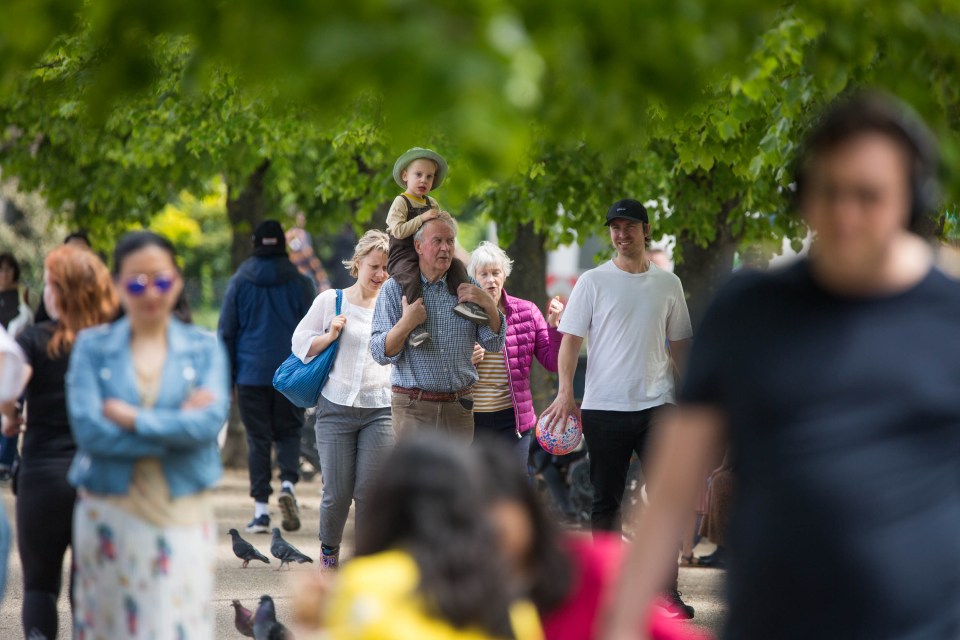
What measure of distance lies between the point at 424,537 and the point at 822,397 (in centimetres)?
82

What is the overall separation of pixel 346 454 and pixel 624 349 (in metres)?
1.61

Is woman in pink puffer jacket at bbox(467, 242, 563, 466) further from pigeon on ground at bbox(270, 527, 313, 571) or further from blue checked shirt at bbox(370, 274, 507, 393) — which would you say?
pigeon on ground at bbox(270, 527, 313, 571)

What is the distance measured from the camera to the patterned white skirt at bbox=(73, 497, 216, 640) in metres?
4.93

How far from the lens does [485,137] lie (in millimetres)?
2389

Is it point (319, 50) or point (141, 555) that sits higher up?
point (319, 50)

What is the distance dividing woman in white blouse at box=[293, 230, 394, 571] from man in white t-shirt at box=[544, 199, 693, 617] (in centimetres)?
114

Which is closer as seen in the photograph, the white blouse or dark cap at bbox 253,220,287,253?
the white blouse

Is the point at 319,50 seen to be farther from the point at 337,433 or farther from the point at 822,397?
the point at 337,433

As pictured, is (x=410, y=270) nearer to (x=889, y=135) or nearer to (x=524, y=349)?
(x=524, y=349)

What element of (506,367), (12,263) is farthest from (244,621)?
(12,263)

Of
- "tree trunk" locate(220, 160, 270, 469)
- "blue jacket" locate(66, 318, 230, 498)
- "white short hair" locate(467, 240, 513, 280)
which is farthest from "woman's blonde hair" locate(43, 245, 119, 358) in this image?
"tree trunk" locate(220, 160, 270, 469)

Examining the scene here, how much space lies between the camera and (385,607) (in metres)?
2.94

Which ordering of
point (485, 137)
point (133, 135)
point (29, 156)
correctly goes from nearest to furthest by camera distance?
1. point (485, 137)
2. point (133, 135)
3. point (29, 156)

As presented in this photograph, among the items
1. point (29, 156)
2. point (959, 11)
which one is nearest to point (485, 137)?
point (959, 11)
